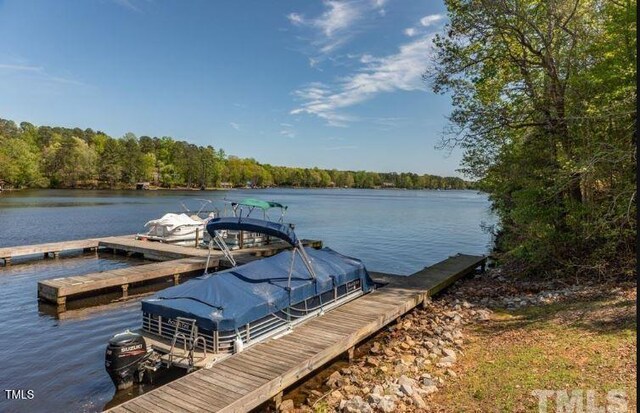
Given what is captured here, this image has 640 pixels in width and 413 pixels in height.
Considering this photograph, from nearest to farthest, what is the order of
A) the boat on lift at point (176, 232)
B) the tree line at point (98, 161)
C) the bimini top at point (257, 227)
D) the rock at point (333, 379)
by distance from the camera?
the rock at point (333, 379), the bimini top at point (257, 227), the boat on lift at point (176, 232), the tree line at point (98, 161)

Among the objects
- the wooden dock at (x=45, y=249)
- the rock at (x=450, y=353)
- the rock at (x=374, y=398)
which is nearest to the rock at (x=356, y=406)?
the rock at (x=374, y=398)

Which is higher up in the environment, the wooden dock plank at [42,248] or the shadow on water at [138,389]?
the wooden dock plank at [42,248]

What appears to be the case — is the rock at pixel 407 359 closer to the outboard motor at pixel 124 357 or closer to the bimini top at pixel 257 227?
the bimini top at pixel 257 227

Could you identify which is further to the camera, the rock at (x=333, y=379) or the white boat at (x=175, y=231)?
the white boat at (x=175, y=231)

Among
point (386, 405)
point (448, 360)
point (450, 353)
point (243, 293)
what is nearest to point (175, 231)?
point (243, 293)

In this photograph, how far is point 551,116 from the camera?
47.7 ft

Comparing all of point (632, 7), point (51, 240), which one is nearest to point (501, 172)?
point (632, 7)

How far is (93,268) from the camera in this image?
22188 mm

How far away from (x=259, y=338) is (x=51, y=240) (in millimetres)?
27626

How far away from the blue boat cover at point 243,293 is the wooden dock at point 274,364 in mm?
786

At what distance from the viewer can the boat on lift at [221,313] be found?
28.9ft

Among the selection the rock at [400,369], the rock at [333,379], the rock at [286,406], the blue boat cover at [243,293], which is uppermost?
the blue boat cover at [243,293]

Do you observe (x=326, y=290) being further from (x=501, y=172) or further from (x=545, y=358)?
(x=501, y=172)

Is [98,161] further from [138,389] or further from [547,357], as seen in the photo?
[547,357]
